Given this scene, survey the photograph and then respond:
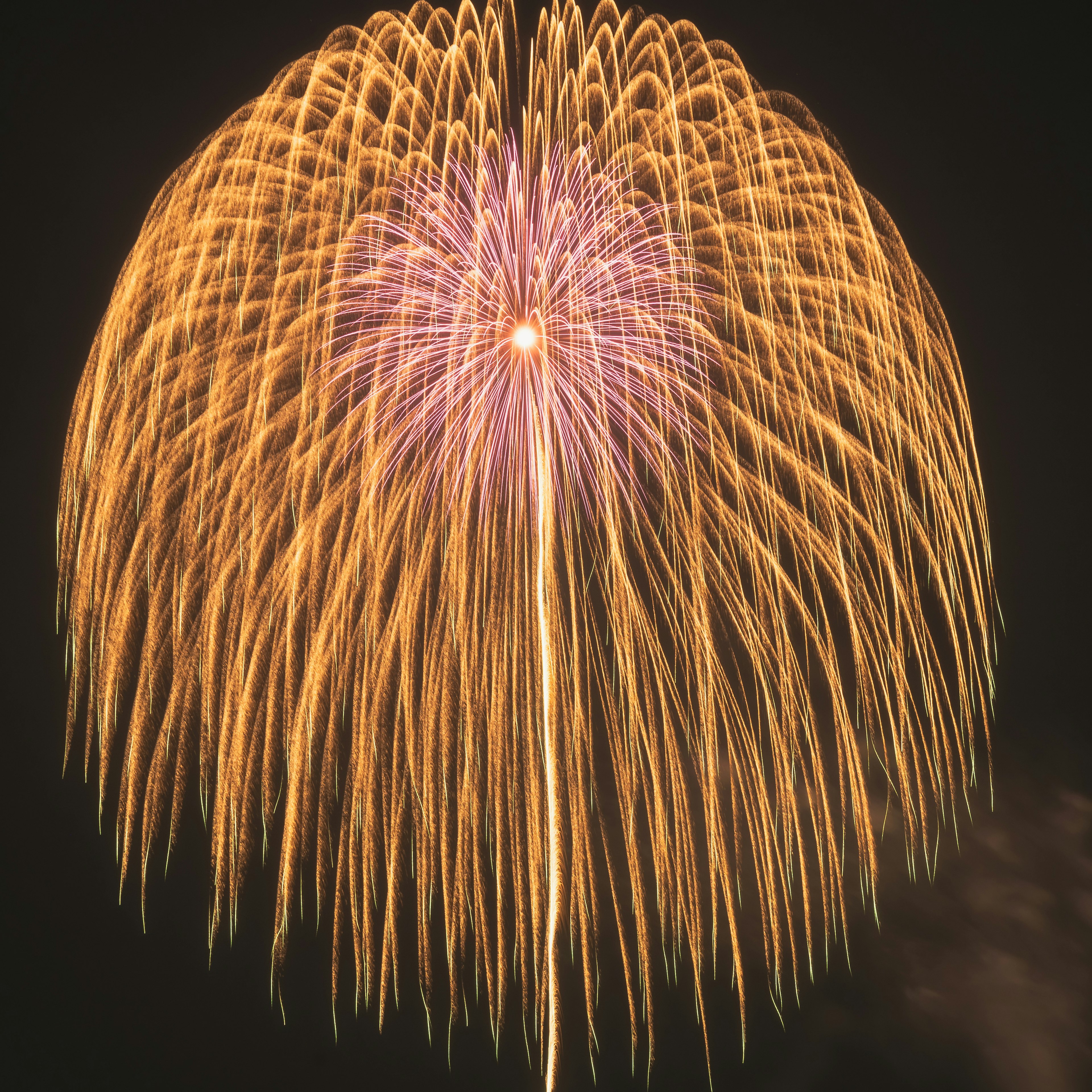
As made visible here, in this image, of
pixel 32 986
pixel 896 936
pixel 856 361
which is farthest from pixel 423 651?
pixel 32 986

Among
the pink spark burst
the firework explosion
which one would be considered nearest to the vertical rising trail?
the firework explosion

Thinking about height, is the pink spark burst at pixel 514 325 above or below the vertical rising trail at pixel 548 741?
above

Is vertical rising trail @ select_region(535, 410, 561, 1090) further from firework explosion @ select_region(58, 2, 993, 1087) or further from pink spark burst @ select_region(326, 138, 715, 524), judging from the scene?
pink spark burst @ select_region(326, 138, 715, 524)

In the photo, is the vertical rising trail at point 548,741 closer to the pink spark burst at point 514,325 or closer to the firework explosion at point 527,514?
the firework explosion at point 527,514

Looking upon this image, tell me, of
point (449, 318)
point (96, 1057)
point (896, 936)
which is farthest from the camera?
point (96, 1057)

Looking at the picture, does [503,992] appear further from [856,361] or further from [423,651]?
[856,361]

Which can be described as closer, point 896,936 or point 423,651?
point 423,651

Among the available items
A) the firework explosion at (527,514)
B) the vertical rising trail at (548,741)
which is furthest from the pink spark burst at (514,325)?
the vertical rising trail at (548,741)

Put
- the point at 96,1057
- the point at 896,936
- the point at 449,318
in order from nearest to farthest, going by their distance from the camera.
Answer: the point at 449,318, the point at 896,936, the point at 96,1057
